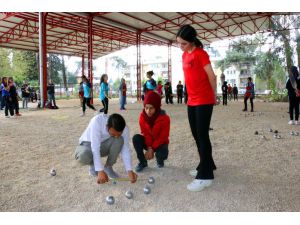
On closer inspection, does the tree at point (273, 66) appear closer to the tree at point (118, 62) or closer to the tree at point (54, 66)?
the tree at point (54, 66)

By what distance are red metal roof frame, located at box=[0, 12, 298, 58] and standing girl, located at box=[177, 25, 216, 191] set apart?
14.7m

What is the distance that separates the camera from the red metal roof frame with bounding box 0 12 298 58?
57.7ft

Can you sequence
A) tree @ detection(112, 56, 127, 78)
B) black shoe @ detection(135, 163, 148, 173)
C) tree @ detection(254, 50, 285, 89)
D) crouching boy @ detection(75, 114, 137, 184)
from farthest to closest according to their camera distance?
tree @ detection(112, 56, 127, 78)
tree @ detection(254, 50, 285, 89)
black shoe @ detection(135, 163, 148, 173)
crouching boy @ detection(75, 114, 137, 184)

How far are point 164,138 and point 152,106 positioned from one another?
490 mm

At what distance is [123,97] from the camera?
13922 millimetres

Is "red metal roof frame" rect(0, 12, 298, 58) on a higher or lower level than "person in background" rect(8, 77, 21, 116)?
higher

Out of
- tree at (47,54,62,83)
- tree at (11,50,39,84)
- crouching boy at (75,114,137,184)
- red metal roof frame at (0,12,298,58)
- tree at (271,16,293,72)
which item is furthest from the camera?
tree at (47,54,62,83)

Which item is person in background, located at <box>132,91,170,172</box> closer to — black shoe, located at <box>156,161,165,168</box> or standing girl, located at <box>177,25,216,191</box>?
black shoe, located at <box>156,161,165,168</box>

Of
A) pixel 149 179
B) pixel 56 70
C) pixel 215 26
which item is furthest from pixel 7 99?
pixel 56 70

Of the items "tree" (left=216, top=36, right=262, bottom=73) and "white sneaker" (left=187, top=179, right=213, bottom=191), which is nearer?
"white sneaker" (left=187, top=179, right=213, bottom=191)

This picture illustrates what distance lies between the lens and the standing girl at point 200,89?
9.82ft

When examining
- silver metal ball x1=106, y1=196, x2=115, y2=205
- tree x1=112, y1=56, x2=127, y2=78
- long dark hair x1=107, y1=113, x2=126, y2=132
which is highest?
tree x1=112, y1=56, x2=127, y2=78

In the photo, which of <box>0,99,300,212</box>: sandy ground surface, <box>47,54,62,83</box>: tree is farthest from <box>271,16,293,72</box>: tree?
<box>47,54,62,83</box>: tree

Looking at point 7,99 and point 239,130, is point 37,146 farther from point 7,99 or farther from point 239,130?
point 7,99
